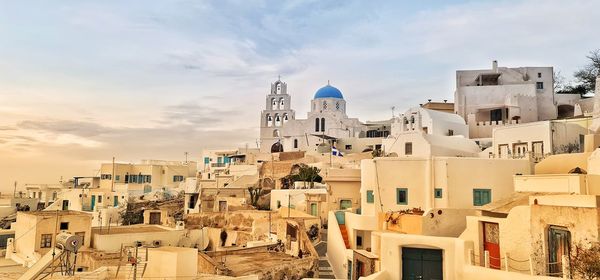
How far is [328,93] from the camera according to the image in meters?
63.6

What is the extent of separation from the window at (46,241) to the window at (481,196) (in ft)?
70.7

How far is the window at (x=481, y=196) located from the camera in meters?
21.4

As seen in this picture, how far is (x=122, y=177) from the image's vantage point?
5169 cm

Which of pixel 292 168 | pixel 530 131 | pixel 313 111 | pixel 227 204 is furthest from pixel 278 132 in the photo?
pixel 530 131

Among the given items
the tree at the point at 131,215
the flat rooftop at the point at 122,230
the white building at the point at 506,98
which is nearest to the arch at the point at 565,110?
the white building at the point at 506,98

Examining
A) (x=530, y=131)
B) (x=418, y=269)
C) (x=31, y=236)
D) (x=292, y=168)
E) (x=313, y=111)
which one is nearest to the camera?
(x=418, y=269)

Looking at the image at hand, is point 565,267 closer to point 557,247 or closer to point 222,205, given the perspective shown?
point 557,247

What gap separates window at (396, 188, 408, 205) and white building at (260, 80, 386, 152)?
105 ft

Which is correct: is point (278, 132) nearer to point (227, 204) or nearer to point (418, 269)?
point (227, 204)

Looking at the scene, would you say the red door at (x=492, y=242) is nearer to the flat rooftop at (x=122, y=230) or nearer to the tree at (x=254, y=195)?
the flat rooftop at (x=122, y=230)

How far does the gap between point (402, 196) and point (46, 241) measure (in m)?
18.4

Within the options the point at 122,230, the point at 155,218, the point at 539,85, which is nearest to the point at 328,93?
the point at 539,85

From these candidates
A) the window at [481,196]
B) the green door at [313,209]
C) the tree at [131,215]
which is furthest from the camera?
the tree at [131,215]

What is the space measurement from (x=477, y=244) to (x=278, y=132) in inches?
2002
